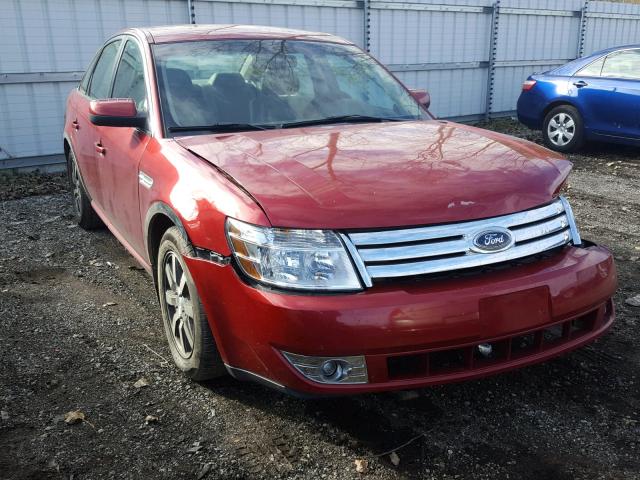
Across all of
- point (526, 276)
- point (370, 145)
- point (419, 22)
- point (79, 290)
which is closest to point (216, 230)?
point (370, 145)

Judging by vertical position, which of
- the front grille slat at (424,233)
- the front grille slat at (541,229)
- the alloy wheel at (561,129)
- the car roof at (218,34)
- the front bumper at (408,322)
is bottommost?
the alloy wheel at (561,129)

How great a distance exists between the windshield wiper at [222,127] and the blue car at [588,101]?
21.5 ft

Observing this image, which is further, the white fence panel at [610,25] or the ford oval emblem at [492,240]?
the white fence panel at [610,25]

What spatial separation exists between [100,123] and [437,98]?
9.50 metres

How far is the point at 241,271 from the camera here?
245cm

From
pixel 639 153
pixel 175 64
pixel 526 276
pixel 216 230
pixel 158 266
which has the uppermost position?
pixel 175 64

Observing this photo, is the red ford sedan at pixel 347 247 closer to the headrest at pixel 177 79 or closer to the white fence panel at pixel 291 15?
the headrest at pixel 177 79

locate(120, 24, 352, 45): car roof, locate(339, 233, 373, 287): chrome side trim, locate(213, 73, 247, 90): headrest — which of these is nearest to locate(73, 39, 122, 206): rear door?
locate(120, 24, 352, 45): car roof

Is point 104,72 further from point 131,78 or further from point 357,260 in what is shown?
point 357,260

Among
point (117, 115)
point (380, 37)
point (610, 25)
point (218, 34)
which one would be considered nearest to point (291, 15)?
point (380, 37)

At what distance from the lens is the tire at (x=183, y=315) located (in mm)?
2730

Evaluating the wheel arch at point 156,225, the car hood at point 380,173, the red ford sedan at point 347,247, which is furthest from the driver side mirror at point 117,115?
the wheel arch at point 156,225

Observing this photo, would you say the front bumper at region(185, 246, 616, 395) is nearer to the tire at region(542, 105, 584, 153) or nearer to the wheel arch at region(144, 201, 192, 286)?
the wheel arch at region(144, 201, 192, 286)

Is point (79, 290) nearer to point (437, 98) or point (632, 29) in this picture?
point (437, 98)
